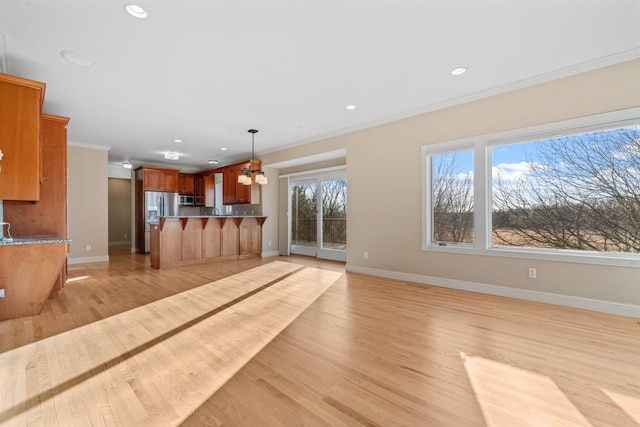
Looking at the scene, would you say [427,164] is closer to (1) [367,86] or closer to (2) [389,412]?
(1) [367,86]

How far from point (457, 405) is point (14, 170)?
4.35 meters

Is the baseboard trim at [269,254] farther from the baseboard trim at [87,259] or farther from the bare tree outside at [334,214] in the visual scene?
the baseboard trim at [87,259]

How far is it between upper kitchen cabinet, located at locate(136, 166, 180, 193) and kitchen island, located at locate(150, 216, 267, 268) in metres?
2.55

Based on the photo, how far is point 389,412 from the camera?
1.59 meters

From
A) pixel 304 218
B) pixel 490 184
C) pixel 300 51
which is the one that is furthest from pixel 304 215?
pixel 300 51

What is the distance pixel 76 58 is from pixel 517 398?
15.6 feet

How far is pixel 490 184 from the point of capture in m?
3.99

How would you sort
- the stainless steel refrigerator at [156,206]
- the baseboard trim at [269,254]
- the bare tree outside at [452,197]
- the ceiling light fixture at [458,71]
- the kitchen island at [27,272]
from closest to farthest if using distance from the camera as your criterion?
the kitchen island at [27,272], the ceiling light fixture at [458,71], the bare tree outside at [452,197], the baseboard trim at [269,254], the stainless steel refrigerator at [156,206]

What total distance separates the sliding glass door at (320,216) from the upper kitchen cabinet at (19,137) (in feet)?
16.7

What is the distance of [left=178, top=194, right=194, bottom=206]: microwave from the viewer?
30.2ft

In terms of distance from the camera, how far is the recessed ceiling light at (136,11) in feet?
7.32

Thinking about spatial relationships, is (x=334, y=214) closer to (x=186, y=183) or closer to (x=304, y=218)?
(x=304, y=218)

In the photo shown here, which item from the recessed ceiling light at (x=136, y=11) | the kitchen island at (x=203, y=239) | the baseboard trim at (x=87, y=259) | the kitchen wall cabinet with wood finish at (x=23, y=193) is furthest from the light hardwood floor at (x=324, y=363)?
the baseboard trim at (x=87, y=259)

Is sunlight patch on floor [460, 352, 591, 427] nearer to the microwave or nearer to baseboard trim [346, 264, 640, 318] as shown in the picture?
baseboard trim [346, 264, 640, 318]
